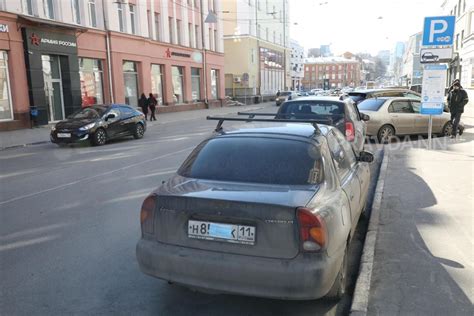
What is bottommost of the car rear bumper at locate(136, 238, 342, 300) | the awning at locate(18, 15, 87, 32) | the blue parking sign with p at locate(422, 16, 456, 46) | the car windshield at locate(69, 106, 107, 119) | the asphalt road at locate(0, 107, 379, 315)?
the asphalt road at locate(0, 107, 379, 315)

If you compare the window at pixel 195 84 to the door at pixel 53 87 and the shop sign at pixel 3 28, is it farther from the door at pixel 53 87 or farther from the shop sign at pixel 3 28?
the shop sign at pixel 3 28

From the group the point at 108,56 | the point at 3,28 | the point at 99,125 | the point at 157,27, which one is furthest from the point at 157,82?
the point at 99,125

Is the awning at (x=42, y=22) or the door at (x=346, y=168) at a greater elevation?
the awning at (x=42, y=22)

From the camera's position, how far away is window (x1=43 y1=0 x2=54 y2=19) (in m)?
21.5

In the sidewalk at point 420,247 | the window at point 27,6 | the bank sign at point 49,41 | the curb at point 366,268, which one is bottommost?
the sidewalk at point 420,247

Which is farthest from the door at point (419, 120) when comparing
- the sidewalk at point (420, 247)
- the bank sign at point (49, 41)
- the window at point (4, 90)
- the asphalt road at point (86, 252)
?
the window at point (4, 90)

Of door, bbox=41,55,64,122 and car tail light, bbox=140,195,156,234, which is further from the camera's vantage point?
door, bbox=41,55,64,122

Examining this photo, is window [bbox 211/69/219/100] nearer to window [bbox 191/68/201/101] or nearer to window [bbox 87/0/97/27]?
window [bbox 191/68/201/101]

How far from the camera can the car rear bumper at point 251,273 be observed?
10.1 feet

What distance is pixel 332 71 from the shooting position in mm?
133250

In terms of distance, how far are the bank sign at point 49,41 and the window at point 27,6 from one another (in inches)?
38.0

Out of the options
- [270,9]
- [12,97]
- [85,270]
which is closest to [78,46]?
[12,97]

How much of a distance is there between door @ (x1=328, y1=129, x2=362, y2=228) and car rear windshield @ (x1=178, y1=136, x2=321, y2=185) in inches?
17.9

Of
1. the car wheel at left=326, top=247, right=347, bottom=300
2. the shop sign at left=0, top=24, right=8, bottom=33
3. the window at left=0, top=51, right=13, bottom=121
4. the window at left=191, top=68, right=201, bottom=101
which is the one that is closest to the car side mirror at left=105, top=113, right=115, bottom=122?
the window at left=0, top=51, right=13, bottom=121
